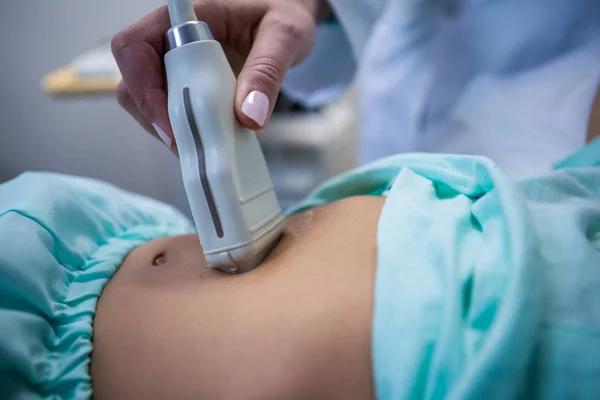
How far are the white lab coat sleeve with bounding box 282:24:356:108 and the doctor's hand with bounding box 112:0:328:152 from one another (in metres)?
0.22

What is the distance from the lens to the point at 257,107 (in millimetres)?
413

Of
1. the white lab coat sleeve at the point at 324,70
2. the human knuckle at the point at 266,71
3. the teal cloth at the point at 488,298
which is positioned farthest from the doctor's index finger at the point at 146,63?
the white lab coat sleeve at the point at 324,70

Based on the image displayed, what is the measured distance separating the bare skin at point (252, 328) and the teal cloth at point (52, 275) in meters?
0.02

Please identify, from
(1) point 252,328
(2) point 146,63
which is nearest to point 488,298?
(1) point 252,328

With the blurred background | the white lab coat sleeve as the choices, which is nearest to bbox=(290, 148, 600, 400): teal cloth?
the blurred background

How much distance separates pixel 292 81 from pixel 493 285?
66 cm

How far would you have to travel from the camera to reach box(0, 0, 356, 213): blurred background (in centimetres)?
61

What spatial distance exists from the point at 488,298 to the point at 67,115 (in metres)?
0.87

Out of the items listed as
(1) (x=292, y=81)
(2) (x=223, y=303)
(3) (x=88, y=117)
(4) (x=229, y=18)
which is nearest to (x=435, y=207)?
(2) (x=223, y=303)

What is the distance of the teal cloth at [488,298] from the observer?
0.30 meters

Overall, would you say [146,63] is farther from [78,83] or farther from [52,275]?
[78,83]

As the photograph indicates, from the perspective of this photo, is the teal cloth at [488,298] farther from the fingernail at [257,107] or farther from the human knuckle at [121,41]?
the human knuckle at [121,41]

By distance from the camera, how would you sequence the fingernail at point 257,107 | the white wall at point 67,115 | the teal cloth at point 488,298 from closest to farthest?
the teal cloth at point 488,298
the fingernail at point 257,107
the white wall at point 67,115

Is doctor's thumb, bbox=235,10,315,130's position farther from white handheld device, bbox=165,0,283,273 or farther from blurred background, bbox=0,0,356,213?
blurred background, bbox=0,0,356,213
